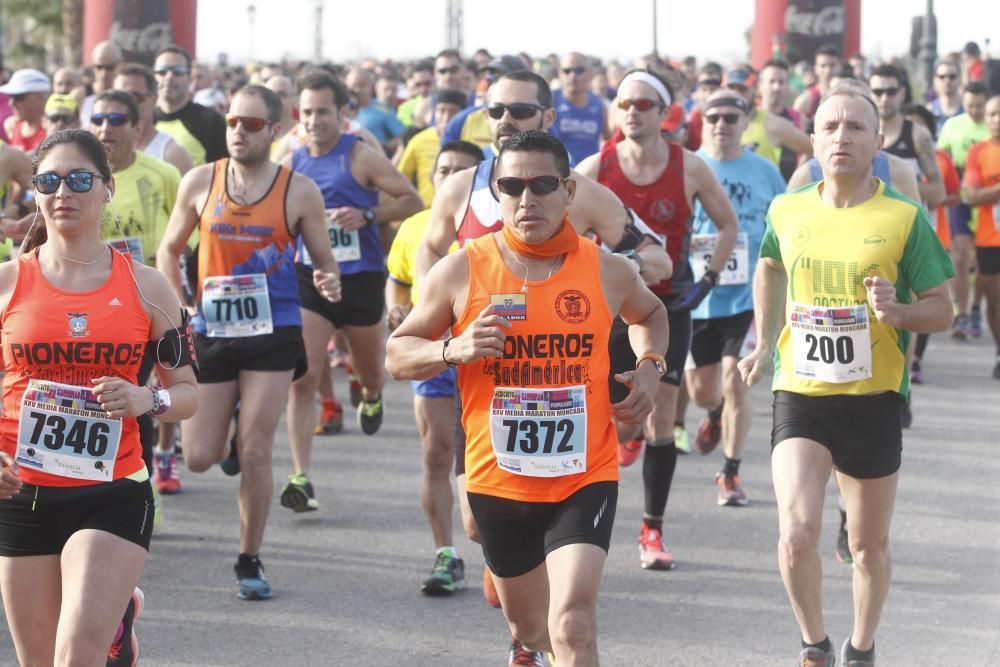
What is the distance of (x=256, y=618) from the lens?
6.47 meters

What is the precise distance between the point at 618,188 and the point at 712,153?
1.89 m

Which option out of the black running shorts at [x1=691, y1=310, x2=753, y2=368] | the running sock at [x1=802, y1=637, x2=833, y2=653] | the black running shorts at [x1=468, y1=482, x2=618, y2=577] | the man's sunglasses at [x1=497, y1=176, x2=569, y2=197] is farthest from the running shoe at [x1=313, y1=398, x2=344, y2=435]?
the man's sunglasses at [x1=497, y1=176, x2=569, y2=197]

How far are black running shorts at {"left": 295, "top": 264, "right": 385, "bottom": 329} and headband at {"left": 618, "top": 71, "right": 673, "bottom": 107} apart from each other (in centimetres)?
194

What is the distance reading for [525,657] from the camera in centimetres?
546

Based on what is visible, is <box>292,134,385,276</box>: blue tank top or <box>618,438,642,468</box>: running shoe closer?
<box>618,438,642,468</box>: running shoe

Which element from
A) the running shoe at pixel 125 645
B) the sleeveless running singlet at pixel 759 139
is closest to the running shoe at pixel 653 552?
the running shoe at pixel 125 645

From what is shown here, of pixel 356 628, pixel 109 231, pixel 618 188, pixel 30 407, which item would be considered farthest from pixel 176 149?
pixel 30 407

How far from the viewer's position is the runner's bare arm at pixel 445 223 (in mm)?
6258

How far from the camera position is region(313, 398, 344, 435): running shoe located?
10297 mm

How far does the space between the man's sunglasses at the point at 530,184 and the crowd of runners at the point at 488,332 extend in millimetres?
10

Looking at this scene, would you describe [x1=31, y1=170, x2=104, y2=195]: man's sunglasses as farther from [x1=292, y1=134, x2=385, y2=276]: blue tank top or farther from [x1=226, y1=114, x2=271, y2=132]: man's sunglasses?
[x1=292, y1=134, x2=385, y2=276]: blue tank top

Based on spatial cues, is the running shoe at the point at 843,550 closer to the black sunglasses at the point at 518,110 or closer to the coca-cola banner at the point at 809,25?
the black sunglasses at the point at 518,110

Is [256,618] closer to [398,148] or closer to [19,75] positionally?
[19,75]

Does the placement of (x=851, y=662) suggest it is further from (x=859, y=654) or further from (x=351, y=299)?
(x=351, y=299)
